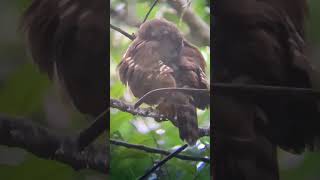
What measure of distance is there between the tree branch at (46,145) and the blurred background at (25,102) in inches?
1.0

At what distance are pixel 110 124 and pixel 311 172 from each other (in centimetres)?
101

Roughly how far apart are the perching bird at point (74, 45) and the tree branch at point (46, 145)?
0.19m

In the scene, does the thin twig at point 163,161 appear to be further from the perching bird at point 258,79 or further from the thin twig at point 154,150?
the perching bird at point 258,79

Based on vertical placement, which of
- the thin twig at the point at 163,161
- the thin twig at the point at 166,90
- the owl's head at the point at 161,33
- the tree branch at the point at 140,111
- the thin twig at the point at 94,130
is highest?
the owl's head at the point at 161,33

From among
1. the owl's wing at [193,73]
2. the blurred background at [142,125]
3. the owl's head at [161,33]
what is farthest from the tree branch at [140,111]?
the owl's head at [161,33]

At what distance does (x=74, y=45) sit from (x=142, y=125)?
50cm

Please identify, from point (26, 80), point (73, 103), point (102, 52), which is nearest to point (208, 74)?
point (102, 52)

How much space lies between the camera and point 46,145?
2244 millimetres

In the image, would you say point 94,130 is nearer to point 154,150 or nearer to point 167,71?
point 154,150

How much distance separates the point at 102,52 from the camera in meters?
2.24

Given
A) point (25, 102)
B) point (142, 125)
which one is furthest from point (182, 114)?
point (25, 102)

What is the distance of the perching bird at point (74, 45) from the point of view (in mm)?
2238

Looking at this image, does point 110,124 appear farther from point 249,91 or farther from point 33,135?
point 249,91

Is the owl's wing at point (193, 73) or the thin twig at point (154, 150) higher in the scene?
the owl's wing at point (193, 73)
